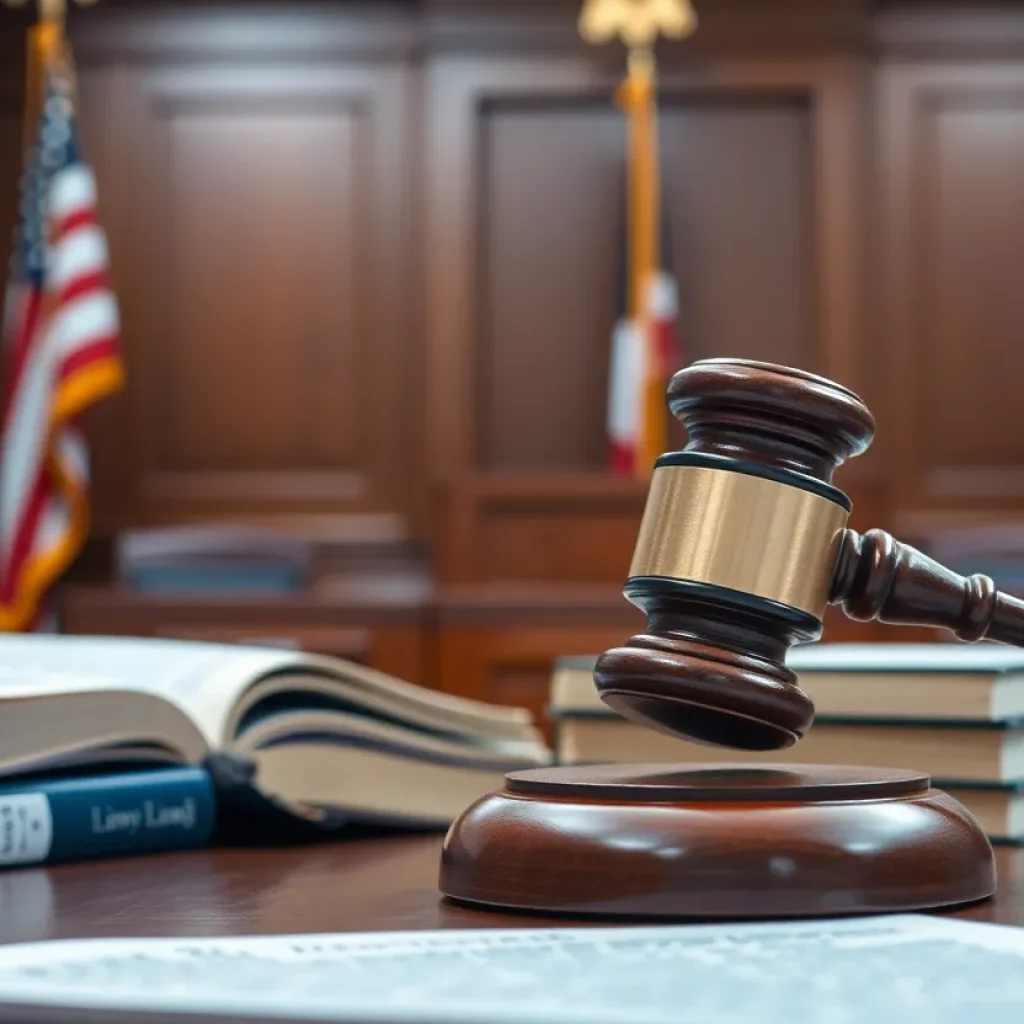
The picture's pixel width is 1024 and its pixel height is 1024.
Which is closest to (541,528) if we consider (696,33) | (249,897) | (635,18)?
(635,18)

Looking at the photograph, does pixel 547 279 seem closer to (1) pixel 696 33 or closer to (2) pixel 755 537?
(1) pixel 696 33

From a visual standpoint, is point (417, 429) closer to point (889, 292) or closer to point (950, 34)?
point (889, 292)

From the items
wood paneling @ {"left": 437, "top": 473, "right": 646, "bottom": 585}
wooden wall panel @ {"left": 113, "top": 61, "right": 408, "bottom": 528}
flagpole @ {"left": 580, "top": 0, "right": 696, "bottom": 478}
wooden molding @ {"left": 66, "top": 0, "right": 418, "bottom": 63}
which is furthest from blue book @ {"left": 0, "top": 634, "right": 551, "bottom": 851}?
wooden molding @ {"left": 66, "top": 0, "right": 418, "bottom": 63}

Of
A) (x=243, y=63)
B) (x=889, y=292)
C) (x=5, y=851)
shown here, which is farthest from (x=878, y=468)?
(x=5, y=851)

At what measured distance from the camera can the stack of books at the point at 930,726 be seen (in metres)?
0.60

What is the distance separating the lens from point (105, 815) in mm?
602

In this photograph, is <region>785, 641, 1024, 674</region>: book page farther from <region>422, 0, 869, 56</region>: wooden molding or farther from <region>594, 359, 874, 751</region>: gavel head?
<region>422, 0, 869, 56</region>: wooden molding

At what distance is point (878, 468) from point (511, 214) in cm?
126

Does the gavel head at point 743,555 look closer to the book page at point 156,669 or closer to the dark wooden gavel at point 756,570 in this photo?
the dark wooden gavel at point 756,570

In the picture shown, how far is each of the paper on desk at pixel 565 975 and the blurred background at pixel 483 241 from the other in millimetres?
4130

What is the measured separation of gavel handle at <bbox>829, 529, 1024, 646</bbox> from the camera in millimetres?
443

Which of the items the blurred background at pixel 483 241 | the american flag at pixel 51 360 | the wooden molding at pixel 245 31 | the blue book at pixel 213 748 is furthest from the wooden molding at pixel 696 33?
the blue book at pixel 213 748

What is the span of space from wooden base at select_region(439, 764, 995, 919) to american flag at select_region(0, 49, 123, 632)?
3922 mm

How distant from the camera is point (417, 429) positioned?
4.68 m
